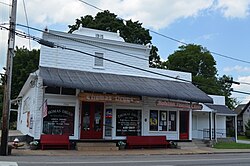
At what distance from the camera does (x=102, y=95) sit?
21406 millimetres

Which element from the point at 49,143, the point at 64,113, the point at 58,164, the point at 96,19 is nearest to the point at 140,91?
the point at 64,113

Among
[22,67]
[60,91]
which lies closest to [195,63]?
[22,67]

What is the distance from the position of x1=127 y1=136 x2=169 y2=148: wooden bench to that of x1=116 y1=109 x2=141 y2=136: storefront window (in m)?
0.91

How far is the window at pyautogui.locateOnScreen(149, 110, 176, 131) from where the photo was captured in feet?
82.3

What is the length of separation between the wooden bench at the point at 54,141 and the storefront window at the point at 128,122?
4.07 m

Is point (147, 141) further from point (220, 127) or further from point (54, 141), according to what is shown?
point (220, 127)

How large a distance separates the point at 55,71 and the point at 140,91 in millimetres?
5691

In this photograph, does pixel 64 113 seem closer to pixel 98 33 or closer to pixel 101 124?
pixel 101 124

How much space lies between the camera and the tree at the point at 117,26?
47844 mm

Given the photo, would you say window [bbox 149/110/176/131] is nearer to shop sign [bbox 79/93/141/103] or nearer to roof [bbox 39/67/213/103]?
roof [bbox 39/67/213/103]

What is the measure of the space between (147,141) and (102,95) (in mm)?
5047

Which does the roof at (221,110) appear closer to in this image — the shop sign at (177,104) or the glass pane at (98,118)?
the shop sign at (177,104)

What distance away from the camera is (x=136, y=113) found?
2448cm

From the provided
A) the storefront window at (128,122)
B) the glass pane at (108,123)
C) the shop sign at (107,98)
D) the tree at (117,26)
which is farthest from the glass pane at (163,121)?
the tree at (117,26)
